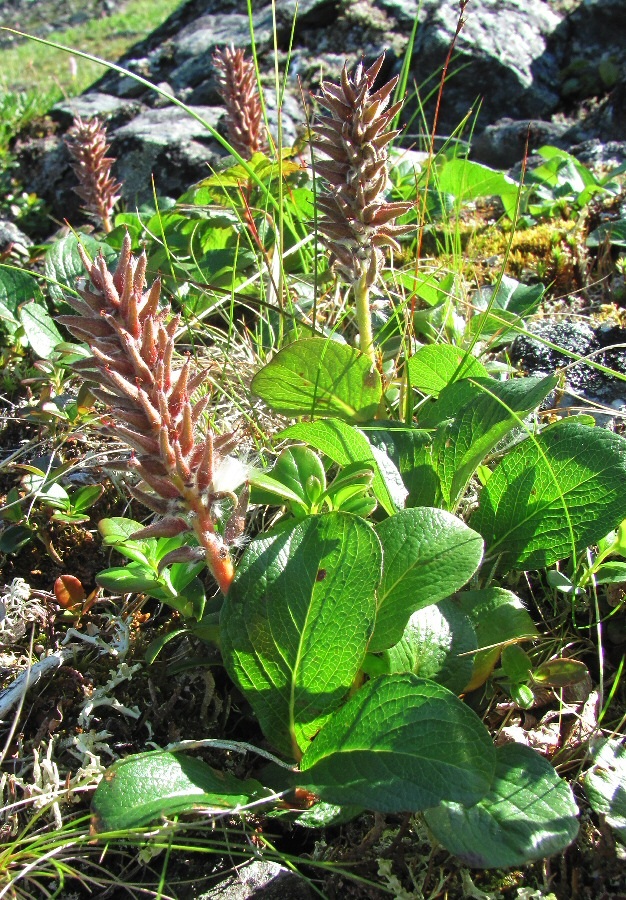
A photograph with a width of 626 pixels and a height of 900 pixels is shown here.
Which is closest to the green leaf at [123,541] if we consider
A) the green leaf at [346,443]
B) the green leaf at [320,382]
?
the green leaf at [346,443]

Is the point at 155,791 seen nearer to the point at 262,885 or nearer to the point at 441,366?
the point at 262,885

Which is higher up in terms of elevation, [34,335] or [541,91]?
[541,91]

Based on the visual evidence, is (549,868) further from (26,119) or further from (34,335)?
(26,119)

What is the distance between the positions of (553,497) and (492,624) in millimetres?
429

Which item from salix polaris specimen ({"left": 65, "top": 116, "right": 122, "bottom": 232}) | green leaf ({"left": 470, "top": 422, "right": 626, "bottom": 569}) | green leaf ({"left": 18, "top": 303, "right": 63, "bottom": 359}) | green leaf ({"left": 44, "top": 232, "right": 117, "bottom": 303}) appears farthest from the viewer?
salix polaris specimen ({"left": 65, "top": 116, "right": 122, "bottom": 232})

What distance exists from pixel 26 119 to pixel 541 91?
4.62m

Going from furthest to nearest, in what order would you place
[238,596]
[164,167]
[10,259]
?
[164,167] < [10,259] < [238,596]

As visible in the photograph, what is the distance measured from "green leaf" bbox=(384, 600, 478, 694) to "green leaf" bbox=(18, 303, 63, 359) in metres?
2.05

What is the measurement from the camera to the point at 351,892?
175 cm

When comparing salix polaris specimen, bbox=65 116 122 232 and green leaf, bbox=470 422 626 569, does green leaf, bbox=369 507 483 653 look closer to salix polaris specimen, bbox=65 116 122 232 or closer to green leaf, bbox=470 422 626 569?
green leaf, bbox=470 422 626 569

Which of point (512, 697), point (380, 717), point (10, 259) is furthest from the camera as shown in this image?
point (10, 259)

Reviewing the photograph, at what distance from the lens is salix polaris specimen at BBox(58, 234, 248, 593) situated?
1.59 m

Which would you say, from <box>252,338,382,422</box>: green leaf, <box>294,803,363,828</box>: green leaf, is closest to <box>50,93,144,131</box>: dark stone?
<box>252,338,382,422</box>: green leaf

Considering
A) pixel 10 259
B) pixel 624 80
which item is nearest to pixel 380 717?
pixel 10 259
